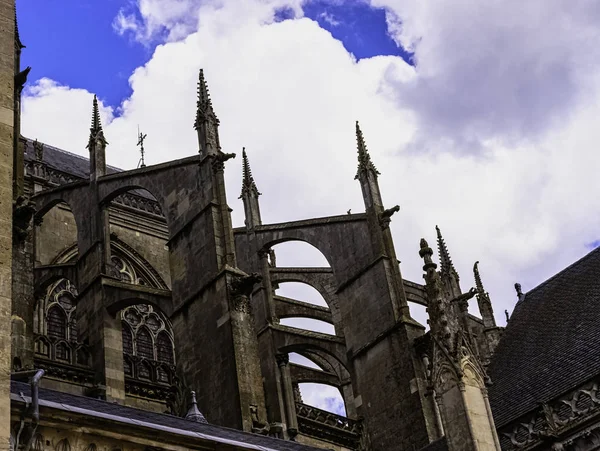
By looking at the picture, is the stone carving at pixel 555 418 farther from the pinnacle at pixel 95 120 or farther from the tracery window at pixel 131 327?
the pinnacle at pixel 95 120

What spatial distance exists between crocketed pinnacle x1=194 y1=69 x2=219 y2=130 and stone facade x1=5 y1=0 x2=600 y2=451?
Answer: 39 mm

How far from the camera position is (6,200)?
29.9 ft

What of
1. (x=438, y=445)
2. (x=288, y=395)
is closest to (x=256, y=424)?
(x=438, y=445)

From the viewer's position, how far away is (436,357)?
1174 cm

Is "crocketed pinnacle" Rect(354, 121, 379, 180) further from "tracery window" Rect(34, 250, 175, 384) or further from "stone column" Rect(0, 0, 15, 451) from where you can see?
"stone column" Rect(0, 0, 15, 451)

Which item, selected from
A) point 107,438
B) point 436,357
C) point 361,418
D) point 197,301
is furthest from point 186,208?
point 107,438

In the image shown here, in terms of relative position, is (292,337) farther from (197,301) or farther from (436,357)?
(436,357)

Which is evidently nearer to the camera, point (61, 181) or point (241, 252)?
point (241, 252)

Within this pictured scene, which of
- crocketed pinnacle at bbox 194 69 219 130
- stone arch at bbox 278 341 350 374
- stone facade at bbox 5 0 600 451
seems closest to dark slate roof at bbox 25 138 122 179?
stone facade at bbox 5 0 600 451

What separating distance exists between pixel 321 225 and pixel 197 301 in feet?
11.9

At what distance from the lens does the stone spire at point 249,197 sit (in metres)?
21.2

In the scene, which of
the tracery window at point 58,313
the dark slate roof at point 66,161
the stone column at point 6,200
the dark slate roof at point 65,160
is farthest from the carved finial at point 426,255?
the dark slate roof at point 65,160

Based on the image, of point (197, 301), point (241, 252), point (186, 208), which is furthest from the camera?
point (241, 252)

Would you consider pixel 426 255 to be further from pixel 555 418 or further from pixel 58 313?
pixel 58 313
